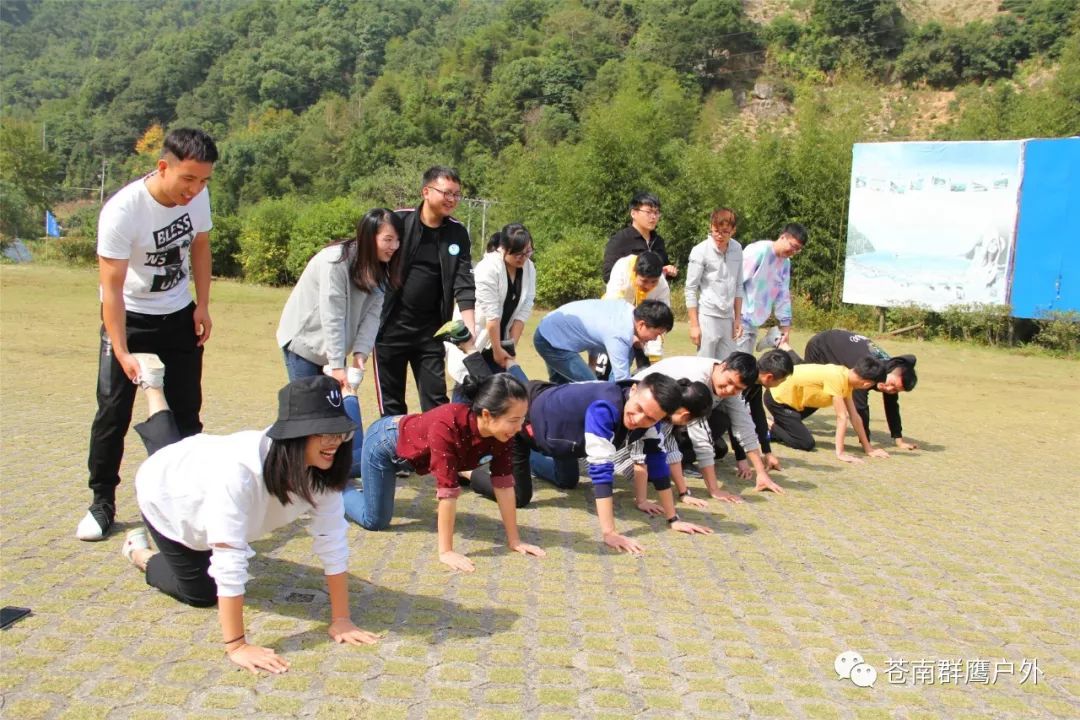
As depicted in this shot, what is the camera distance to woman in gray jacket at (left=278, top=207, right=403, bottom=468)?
479 centimetres

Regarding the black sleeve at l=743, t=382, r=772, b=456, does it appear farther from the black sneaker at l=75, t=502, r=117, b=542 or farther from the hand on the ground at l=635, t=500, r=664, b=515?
the black sneaker at l=75, t=502, r=117, b=542

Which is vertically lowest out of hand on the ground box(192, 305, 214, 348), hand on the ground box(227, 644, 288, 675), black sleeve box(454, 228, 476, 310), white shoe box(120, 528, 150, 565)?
hand on the ground box(227, 644, 288, 675)

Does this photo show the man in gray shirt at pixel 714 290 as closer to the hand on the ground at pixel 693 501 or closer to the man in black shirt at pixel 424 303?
the hand on the ground at pixel 693 501

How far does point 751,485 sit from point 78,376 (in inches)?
257

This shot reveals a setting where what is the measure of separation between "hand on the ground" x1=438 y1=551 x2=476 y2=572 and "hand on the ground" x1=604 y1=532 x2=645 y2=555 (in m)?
0.72

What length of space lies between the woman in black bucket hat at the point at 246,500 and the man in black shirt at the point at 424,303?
1946 millimetres

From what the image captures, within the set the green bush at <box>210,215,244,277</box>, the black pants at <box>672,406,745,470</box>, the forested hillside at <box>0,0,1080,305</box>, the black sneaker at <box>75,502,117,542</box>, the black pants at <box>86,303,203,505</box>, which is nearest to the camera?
the black pants at <box>86,303,203,505</box>

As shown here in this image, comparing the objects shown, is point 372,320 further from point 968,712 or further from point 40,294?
point 40,294

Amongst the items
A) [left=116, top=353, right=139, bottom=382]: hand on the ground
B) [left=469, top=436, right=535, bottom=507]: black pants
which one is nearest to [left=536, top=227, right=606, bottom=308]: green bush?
[left=469, top=436, right=535, bottom=507]: black pants

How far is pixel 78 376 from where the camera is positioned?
8.94 metres

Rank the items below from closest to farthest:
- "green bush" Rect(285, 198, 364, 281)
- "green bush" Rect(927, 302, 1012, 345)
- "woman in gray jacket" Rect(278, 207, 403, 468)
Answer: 1. "woman in gray jacket" Rect(278, 207, 403, 468)
2. "green bush" Rect(927, 302, 1012, 345)
3. "green bush" Rect(285, 198, 364, 281)

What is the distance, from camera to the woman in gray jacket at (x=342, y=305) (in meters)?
4.79

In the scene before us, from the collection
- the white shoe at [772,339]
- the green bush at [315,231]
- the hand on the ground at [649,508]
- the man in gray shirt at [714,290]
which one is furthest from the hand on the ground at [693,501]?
the green bush at [315,231]

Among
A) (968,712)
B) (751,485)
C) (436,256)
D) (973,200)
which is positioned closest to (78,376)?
(436,256)
